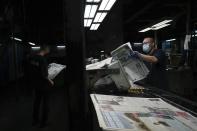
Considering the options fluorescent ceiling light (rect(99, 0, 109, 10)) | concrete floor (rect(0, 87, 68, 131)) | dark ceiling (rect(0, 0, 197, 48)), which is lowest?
concrete floor (rect(0, 87, 68, 131))

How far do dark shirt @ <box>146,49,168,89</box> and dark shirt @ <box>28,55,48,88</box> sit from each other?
2.26 metres

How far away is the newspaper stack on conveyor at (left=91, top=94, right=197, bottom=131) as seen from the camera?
128 cm

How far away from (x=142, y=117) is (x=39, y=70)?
13.5 feet

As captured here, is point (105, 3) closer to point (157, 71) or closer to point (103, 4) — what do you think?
point (103, 4)

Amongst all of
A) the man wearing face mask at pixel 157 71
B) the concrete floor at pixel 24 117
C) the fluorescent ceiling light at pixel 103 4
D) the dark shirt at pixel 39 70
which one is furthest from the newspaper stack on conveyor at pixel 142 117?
the fluorescent ceiling light at pixel 103 4

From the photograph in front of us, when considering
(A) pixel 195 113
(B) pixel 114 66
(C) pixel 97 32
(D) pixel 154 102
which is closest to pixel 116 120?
(A) pixel 195 113

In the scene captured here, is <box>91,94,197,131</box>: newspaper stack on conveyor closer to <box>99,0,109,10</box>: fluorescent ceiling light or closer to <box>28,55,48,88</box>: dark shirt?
<box>28,55,48,88</box>: dark shirt

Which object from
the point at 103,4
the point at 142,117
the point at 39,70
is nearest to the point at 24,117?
the point at 39,70

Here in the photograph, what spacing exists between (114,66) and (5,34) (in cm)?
1153

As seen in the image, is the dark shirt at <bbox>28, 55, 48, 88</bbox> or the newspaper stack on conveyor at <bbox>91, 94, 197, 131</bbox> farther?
the dark shirt at <bbox>28, 55, 48, 88</bbox>

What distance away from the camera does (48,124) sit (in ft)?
18.3

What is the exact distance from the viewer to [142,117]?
4.87 feet

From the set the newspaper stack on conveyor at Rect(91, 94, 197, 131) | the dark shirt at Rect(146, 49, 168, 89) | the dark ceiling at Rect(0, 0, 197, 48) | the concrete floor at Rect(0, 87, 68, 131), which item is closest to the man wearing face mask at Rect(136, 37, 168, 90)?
the dark shirt at Rect(146, 49, 168, 89)

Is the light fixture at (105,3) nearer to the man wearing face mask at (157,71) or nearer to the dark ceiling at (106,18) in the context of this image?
the man wearing face mask at (157,71)
